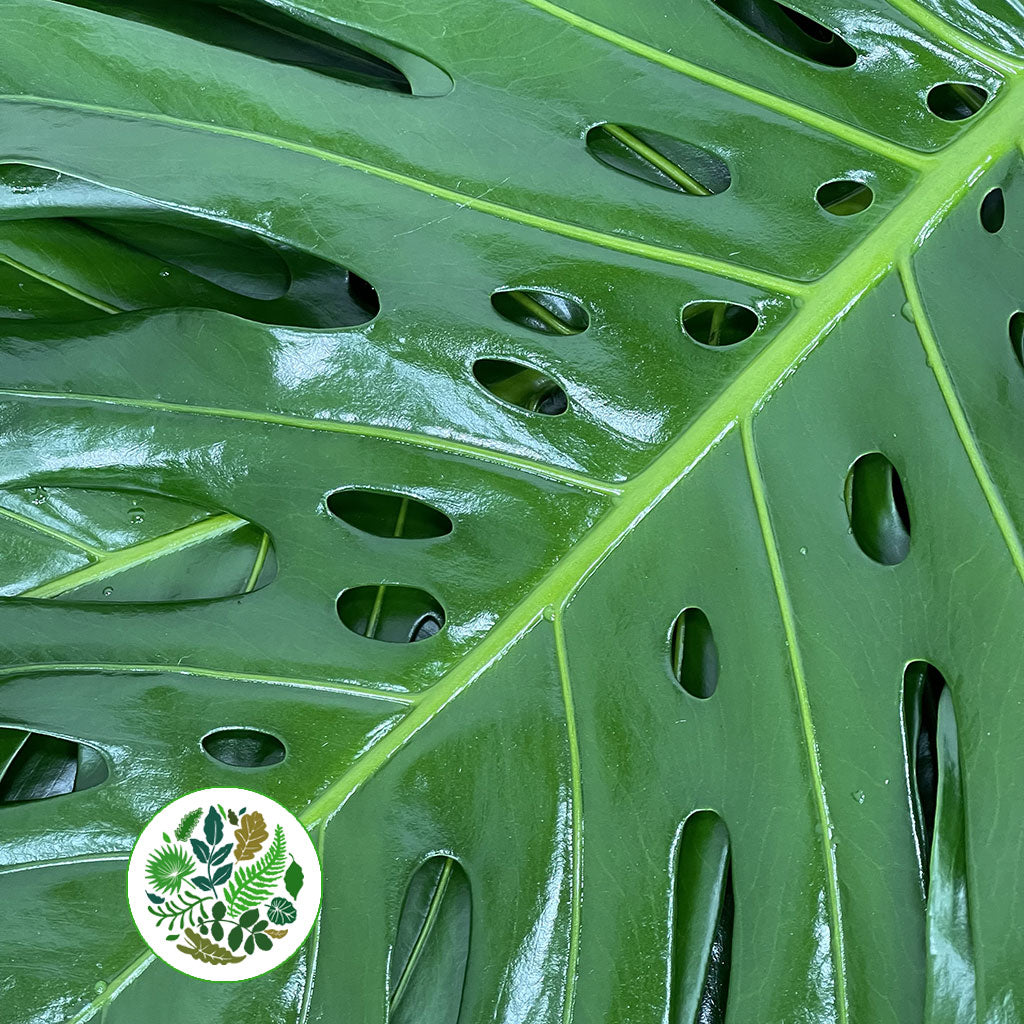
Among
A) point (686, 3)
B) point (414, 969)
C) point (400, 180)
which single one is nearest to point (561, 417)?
point (400, 180)

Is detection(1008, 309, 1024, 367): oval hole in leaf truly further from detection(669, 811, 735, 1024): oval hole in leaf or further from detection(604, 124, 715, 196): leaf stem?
detection(669, 811, 735, 1024): oval hole in leaf

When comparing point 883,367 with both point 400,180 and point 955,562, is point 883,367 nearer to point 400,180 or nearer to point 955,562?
point 955,562

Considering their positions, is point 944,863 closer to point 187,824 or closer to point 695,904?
point 695,904

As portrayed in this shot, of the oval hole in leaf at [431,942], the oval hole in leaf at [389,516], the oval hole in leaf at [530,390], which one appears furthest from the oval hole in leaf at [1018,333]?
the oval hole in leaf at [431,942]

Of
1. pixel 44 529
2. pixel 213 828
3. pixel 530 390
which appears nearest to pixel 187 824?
pixel 213 828

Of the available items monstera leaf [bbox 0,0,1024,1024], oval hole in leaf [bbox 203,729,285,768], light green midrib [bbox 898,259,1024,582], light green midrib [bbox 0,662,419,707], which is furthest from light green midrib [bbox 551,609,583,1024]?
light green midrib [bbox 898,259,1024,582]

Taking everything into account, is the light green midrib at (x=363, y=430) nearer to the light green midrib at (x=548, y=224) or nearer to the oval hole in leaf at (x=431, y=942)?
the light green midrib at (x=548, y=224)
